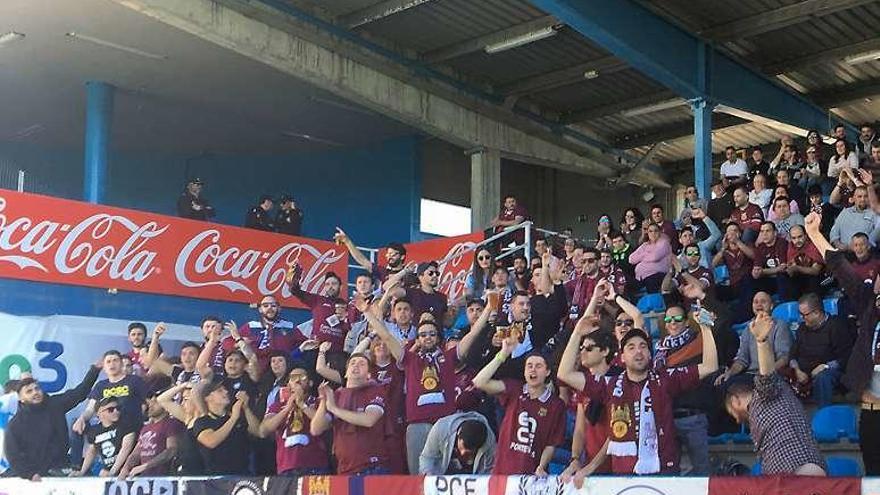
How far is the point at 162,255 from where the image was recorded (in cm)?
1416

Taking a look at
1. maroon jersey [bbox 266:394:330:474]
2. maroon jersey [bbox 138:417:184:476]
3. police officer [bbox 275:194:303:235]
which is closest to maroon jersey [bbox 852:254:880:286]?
maroon jersey [bbox 266:394:330:474]

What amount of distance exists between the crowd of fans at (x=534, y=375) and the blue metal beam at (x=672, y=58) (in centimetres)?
310

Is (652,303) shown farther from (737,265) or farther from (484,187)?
(484,187)

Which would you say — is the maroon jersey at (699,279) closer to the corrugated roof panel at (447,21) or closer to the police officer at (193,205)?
the corrugated roof panel at (447,21)

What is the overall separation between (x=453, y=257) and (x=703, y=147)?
395cm

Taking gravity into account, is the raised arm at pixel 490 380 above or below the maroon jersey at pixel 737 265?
below

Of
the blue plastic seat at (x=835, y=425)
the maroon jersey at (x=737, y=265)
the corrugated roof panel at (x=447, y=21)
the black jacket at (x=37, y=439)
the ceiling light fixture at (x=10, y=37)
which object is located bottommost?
the black jacket at (x=37, y=439)

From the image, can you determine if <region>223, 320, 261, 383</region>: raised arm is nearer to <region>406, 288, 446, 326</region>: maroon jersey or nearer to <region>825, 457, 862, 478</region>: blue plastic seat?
<region>406, 288, 446, 326</region>: maroon jersey

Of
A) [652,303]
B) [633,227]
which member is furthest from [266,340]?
[633,227]

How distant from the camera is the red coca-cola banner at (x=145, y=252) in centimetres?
1296

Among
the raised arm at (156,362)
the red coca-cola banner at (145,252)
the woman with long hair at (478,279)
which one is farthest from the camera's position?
the red coca-cola banner at (145,252)

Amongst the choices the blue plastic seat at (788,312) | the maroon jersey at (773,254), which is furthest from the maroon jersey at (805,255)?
the blue plastic seat at (788,312)

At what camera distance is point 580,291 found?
10.4m

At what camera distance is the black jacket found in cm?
889
